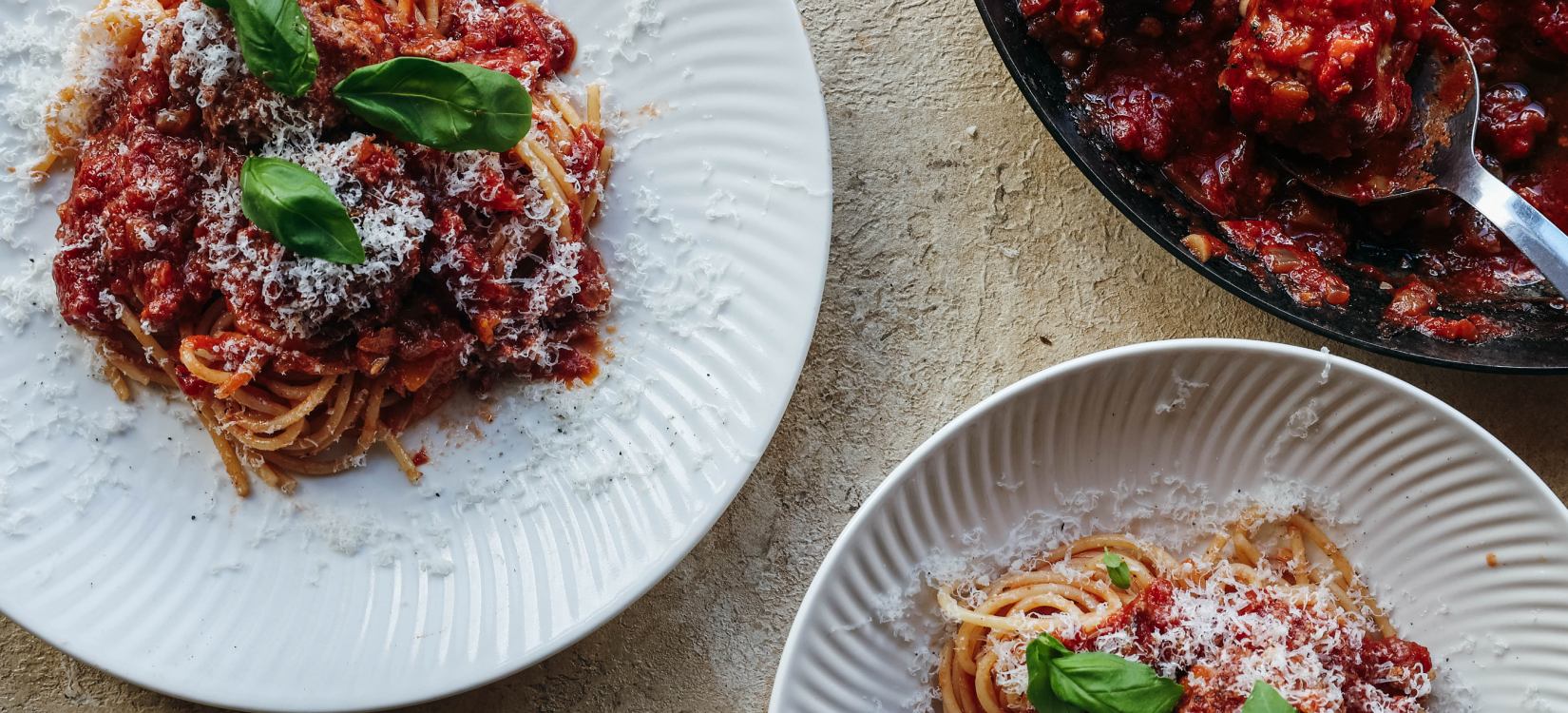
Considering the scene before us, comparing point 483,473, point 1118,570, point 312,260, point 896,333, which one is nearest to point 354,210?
point 312,260

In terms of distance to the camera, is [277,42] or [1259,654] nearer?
[277,42]

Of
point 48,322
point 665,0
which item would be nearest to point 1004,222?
point 665,0

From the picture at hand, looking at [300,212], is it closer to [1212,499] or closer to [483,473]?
[483,473]

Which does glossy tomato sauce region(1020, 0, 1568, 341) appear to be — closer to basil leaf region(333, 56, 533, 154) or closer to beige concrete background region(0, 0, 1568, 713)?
beige concrete background region(0, 0, 1568, 713)

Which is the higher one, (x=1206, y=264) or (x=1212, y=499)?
(x=1206, y=264)

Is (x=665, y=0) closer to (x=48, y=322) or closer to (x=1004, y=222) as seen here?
(x=1004, y=222)

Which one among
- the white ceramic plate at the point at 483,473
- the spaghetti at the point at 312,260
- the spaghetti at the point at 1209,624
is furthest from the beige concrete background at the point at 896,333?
the spaghetti at the point at 312,260

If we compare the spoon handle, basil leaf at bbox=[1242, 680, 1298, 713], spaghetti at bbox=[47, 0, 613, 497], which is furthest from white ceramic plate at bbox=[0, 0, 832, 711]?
the spoon handle
